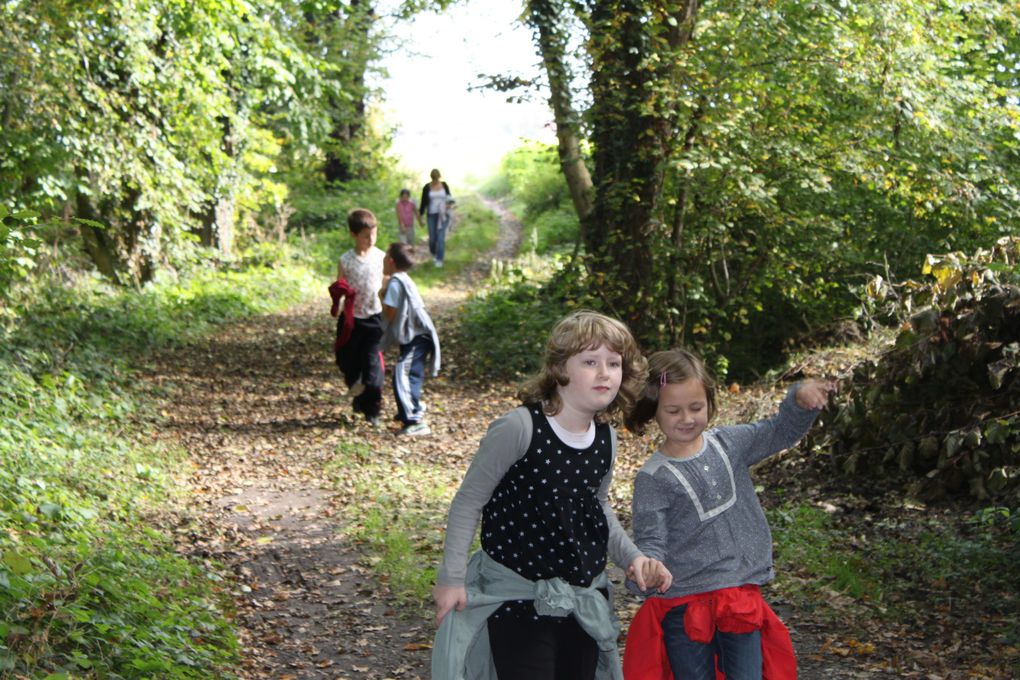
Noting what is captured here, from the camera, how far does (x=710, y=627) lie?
3.55 meters

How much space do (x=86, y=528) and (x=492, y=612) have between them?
387 centimetres

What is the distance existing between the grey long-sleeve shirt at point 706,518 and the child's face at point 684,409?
100mm

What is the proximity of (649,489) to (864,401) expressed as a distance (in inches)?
193

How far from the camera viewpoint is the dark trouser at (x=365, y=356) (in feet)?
35.1

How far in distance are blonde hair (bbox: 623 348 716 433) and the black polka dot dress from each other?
0.31 m

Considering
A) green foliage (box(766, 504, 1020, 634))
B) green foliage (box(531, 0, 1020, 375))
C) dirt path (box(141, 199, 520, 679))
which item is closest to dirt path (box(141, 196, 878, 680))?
dirt path (box(141, 199, 520, 679))

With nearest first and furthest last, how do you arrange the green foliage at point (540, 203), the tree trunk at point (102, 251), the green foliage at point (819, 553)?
the green foliage at point (819, 553), the tree trunk at point (102, 251), the green foliage at point (540, 203)

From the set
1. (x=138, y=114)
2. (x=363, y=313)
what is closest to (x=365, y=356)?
(x=363, y=313)

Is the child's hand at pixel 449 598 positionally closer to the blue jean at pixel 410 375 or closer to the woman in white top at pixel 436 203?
the blue jean at pixel 410 375

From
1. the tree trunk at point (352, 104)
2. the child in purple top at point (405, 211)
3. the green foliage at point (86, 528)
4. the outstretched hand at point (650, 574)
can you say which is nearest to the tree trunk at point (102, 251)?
the green foliage at point (86, 528)

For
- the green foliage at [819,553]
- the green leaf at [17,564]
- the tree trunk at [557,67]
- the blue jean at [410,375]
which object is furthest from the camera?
the tree trunk at [557,67]

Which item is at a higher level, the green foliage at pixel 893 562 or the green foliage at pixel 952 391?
the green foliage at pixel 952 391

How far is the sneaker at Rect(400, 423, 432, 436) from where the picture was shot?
35.4ft

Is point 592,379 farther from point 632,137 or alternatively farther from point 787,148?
point 632,137
